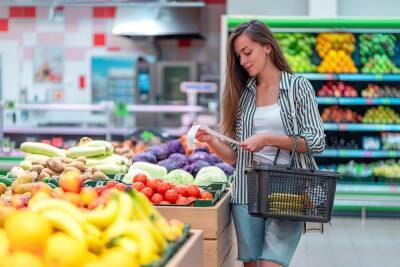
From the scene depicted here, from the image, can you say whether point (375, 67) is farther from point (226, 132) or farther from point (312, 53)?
point (226, 132)

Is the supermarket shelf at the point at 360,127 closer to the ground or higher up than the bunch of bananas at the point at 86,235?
closer to the ground

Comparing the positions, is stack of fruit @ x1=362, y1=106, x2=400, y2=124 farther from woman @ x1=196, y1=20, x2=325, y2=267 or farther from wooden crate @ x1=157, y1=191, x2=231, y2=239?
wooden crate @ x1=157, y1=191, x2=231, y2=239

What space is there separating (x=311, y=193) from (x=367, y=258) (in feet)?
11.8

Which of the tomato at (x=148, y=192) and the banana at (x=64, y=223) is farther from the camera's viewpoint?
the tomato at (x=148, y=192)

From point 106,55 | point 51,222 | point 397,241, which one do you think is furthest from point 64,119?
point 51,222

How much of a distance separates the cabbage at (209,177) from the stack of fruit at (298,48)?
14.7 ft

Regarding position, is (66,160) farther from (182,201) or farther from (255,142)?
(255,142)

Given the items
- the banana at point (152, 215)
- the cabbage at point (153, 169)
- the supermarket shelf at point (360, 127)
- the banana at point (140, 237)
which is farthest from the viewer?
the supermarket shelf at point (360, 127)

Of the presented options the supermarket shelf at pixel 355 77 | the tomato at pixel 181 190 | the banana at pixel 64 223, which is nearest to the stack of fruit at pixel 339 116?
the supermarket shelf at pixel 355 77

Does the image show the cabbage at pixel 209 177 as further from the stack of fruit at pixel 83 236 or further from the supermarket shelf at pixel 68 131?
the supermarket shelf at pixel 68 131

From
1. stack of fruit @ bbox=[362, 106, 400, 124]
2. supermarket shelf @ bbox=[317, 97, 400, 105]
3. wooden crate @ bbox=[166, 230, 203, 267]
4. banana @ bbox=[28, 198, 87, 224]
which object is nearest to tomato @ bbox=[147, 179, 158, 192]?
wooden crate @ bbox=[166, 230, 203, 267]

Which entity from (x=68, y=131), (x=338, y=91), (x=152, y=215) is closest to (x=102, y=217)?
(x=152, y=215)

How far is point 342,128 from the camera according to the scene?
9.32 metres

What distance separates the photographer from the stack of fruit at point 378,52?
31.0 feet
